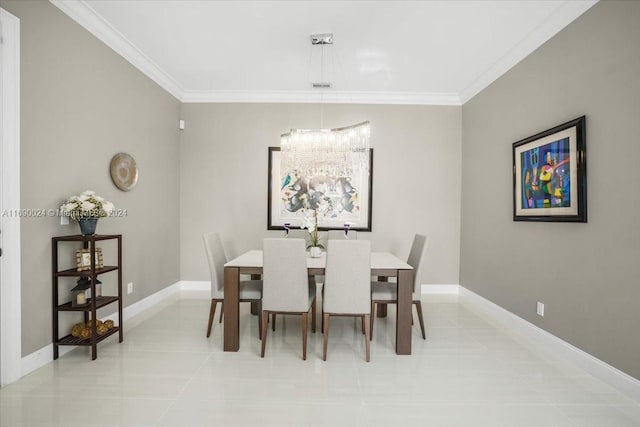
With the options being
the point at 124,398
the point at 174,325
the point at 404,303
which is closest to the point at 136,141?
the point at 174,325

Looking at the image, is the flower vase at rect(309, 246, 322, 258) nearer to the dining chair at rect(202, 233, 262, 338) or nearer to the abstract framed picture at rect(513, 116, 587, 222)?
the dining chair at rect(202, 233, 262, 338)

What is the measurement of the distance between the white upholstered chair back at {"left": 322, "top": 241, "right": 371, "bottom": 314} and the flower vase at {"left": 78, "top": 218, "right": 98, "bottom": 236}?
1.86 metres

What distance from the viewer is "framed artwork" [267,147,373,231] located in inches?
172

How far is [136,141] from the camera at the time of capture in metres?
3.43

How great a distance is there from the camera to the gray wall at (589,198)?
1.99 m

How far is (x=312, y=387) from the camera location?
2092 millimetres

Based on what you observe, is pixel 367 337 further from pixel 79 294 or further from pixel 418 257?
pixel 79 294

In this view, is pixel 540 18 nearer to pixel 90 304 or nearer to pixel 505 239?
pixel 505 239

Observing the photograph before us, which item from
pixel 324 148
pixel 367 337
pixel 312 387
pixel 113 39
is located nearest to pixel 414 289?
pixel 367 337

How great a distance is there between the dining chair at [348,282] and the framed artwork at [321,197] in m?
1.94

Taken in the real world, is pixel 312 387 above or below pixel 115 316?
below

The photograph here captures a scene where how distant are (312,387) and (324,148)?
211 cm

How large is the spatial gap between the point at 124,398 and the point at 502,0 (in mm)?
3883

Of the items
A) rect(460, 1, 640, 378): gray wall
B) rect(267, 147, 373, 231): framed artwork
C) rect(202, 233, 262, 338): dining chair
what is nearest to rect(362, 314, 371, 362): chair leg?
rect(202, 233, 262, 338): dining chair
